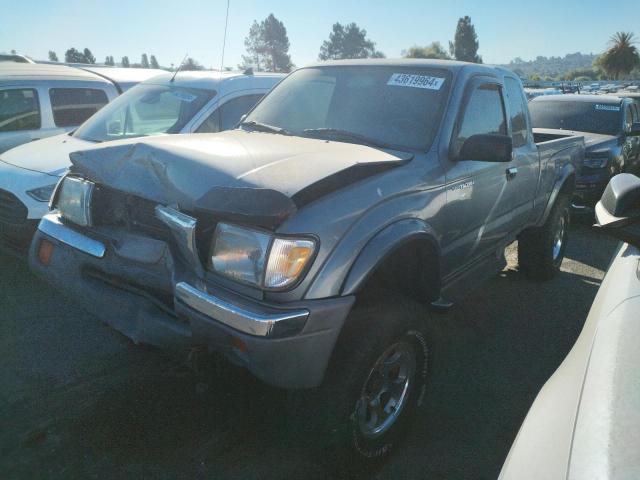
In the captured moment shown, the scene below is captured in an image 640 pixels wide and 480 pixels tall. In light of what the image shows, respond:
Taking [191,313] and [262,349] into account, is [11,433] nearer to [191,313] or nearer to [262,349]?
[191,313]

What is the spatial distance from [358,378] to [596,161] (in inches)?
278

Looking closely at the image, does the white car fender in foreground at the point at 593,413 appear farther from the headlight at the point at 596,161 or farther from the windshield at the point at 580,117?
the windshield at the point at 580,117

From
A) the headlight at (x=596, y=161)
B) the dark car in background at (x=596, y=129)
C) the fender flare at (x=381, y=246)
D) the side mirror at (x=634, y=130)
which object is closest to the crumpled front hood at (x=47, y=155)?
the fender flare at (x=381, y=246)

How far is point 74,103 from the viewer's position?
20.9ft

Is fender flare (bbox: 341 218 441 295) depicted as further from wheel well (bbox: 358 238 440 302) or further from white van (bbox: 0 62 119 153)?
white van (bbox: 0 62 119 153)

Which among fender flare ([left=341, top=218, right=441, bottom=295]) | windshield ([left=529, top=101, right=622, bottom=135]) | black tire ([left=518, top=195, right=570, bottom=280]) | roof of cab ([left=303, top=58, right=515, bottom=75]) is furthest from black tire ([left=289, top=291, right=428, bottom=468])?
windshield ([left=529, top=101, right=622, bottom=135])

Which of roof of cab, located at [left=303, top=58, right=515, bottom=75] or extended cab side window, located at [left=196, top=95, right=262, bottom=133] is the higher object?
roof of cab, located at [left=303, top=58, right=515, bottom=75]

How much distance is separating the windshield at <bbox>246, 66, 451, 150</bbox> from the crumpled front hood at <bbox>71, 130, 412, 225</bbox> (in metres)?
0.30

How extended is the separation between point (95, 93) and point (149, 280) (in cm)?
524

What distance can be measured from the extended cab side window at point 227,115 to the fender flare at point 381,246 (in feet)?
9.38

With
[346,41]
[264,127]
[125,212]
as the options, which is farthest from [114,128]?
[346,41]

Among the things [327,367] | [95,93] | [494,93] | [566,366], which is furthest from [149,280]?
[95,93]

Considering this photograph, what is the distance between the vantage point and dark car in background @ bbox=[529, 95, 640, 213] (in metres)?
7.54

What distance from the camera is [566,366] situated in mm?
1679
